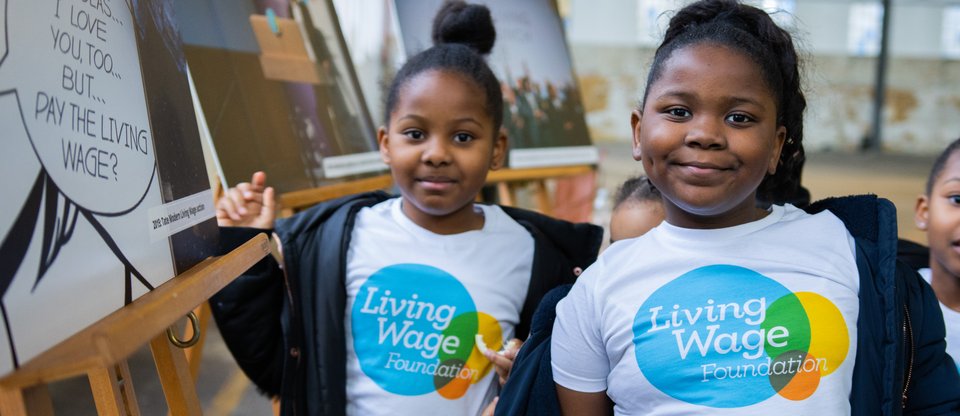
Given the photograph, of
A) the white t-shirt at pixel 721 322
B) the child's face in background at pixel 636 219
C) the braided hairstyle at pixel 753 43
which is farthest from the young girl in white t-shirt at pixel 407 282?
the braided hairstyle at pixel 753 43

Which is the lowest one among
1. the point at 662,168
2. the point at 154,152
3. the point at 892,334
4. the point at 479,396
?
the point at 479,396

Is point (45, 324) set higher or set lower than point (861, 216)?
higher

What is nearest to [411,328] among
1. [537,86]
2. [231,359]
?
[537,86]

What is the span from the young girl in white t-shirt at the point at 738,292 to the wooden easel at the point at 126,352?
58 centimetres

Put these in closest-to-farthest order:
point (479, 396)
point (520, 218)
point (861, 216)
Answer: point (861, 216) → point (479, 396) → point (520, 218)

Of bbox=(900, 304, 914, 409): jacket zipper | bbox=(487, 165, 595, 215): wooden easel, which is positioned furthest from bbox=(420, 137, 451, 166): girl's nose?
bbox=(487, 165, 595, 215): wooden easel

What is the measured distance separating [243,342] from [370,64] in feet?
6.44

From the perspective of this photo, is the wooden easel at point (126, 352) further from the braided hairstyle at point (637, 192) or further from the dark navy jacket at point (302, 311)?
the braided hairstyle at point (637, 192)

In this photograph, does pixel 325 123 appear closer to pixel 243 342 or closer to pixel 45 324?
pixel 243 342

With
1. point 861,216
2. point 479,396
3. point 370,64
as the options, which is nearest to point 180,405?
point 479,396

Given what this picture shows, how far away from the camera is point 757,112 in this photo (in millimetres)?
1195

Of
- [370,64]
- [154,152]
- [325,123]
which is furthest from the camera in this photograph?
[370,64]

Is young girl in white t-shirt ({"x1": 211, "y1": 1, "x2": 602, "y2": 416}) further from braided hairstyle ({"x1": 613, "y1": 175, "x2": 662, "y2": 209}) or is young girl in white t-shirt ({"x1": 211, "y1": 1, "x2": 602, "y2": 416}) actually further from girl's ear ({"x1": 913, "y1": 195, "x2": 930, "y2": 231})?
→ girl's ear ({"x1": 913, "y1": 195, "x2": 930, "y2": 231})

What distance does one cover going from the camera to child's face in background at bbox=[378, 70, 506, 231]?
5.42 ft
